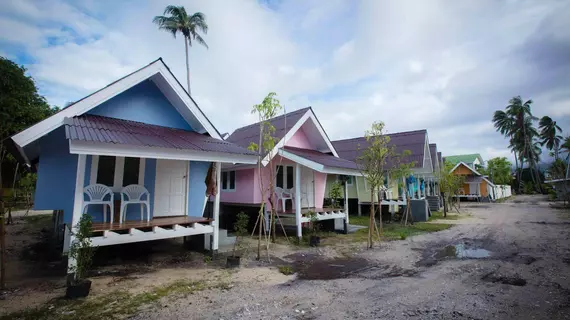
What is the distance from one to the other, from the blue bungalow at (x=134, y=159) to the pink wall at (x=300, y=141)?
16.4 ft

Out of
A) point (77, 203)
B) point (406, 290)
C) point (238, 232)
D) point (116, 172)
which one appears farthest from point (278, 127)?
point (406, 290)

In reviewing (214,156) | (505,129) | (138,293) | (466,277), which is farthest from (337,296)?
(505,129)

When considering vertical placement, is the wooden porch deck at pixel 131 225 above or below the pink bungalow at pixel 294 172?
below

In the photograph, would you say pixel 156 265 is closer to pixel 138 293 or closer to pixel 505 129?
pixel 138 293

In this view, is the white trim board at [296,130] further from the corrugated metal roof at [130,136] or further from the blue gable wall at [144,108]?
the blue gable wall at [144,108]

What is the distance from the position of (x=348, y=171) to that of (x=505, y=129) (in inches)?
2152

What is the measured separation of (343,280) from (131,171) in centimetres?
652

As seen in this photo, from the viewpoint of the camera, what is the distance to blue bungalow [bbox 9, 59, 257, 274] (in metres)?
6.29

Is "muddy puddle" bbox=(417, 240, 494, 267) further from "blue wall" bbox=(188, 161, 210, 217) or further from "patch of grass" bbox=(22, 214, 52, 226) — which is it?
"patch of grass" bbox=(22, 214, 52, 226)

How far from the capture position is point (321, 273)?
22.4 feet

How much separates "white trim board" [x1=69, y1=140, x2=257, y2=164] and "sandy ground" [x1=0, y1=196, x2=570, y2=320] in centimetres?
260

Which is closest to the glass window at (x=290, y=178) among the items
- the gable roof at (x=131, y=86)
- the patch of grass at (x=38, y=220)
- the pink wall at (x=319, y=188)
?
the pink wall at (x=319, y=188)

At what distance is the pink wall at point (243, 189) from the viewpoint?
1267cm

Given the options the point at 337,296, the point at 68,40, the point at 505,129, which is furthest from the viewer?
the point at 505,129
